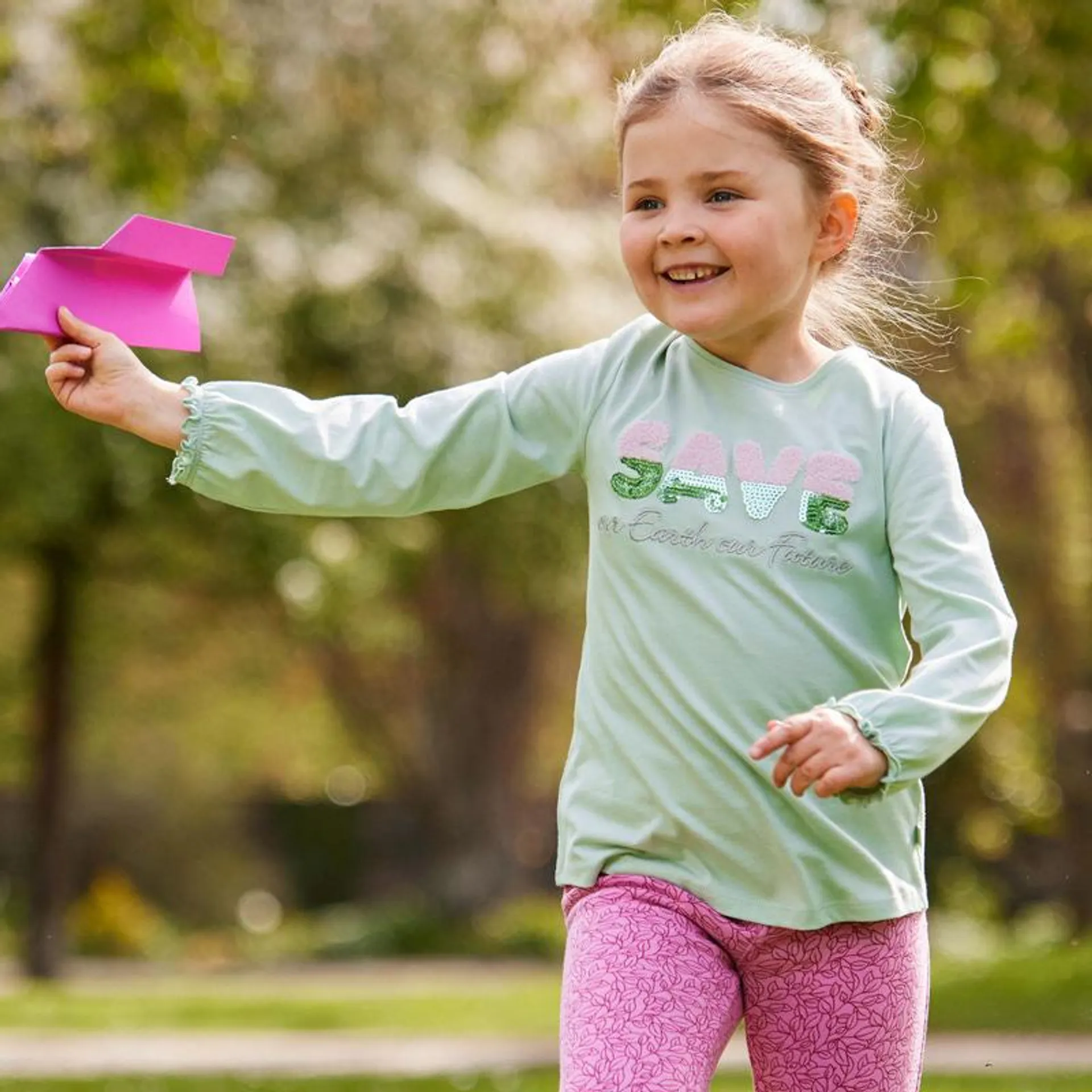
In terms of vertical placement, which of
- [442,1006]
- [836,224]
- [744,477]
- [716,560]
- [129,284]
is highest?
[836,224]

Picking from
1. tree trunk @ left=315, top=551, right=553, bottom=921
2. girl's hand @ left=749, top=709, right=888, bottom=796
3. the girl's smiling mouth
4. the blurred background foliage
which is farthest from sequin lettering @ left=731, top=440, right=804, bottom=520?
tree trunk @ left=315, top=551, right=553, bottom=921

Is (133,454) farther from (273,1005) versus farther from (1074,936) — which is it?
(1074,936)

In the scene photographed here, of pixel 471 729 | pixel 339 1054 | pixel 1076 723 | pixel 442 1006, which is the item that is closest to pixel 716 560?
pixel 339 1054

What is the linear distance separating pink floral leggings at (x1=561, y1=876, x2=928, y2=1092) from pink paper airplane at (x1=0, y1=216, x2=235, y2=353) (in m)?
1.02

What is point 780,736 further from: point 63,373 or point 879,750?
point 63,373

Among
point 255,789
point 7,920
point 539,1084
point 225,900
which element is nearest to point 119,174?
point 539,1084

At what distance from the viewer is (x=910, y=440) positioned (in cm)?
303

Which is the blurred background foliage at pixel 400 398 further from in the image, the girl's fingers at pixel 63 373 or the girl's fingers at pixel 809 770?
the girl's fingers at pixel 809 770

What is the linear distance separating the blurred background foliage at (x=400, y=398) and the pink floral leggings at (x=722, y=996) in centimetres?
206

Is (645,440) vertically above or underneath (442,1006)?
above

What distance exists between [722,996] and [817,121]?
125 centimetres

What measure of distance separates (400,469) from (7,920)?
19518mm

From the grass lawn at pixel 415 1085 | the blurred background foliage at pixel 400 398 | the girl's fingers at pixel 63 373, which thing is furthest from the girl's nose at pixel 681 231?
the grass lawn at pixel 415 1085

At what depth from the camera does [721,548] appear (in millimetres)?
2998
